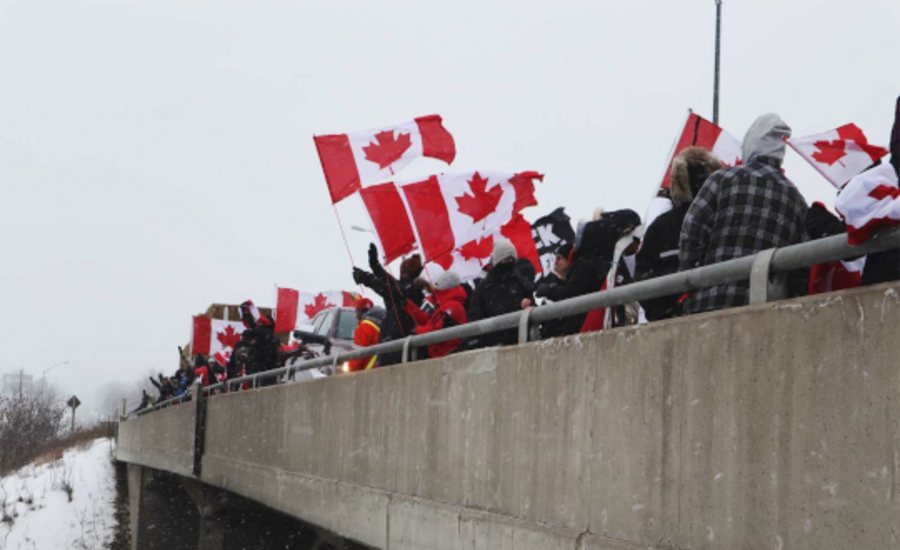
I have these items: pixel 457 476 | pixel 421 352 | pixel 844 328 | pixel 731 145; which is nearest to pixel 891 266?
pixel 844 328

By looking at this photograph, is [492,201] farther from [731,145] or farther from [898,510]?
[898,510]

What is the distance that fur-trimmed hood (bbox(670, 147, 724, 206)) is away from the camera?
A: 5789 millimetres

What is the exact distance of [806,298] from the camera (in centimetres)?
398

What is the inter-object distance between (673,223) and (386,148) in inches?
260

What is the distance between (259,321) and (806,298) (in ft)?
42.2

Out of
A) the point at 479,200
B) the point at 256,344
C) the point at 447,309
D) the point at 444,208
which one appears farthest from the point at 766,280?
the point at 256,344

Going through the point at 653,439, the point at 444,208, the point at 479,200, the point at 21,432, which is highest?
the point at 479,200

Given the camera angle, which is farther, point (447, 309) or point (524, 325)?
point (447, 309)

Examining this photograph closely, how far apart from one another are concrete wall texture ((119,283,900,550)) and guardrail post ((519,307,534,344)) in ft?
0.34

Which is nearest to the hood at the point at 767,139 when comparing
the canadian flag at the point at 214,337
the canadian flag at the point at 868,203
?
the canadian flag at the point at 868,203

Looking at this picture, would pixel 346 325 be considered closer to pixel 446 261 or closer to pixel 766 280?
pixel 446 261

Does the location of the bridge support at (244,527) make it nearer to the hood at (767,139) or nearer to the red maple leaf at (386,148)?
the red maple leaf at (386,148)

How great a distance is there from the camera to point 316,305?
24594 mm

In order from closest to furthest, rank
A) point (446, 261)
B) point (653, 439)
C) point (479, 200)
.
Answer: point (653, 439) → point (479, 200) → point (446, 261)
